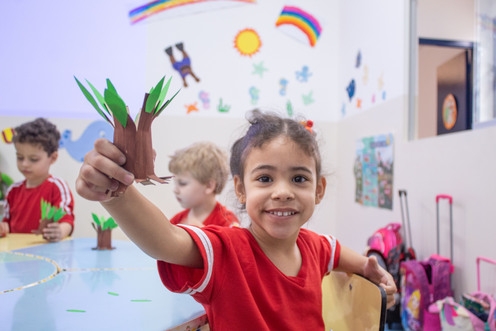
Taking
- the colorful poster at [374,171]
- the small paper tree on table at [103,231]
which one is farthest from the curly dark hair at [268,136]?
the colorful poster at [374,171]

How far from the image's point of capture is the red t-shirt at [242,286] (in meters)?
0.72

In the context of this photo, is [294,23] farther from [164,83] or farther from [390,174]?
[164,83]

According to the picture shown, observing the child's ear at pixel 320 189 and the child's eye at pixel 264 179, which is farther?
the child's ear at pixel 320 189

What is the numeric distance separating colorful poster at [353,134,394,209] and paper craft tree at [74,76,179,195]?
221cm

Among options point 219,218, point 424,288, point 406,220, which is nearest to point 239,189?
point 219,218

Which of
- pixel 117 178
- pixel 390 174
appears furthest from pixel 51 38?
pixel 117 178

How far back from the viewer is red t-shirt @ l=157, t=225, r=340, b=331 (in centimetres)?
72

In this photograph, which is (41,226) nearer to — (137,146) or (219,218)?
(219,218)

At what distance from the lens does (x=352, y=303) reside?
0.93m

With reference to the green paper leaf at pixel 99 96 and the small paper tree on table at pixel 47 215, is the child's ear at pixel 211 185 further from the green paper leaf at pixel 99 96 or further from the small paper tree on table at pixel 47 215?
the green paper leaf at pixel 99 96

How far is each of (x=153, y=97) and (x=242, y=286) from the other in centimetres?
39

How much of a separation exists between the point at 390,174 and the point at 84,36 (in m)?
2.04

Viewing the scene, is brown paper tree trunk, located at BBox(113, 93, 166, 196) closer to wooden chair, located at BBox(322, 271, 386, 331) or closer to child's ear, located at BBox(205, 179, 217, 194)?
wooden chair, located at BBox(322, 271, 386, 331)

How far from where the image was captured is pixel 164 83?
560 millimetres
